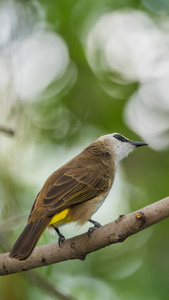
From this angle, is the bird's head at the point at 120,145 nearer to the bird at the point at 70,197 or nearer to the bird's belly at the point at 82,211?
the bird at the point at 70,197

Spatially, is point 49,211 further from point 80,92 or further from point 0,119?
point 80,92

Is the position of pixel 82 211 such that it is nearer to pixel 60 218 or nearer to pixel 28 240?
pixel 60 218

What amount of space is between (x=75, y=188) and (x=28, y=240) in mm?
877

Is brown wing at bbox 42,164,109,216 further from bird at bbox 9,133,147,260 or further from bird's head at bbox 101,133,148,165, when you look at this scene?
bird's head at bbox 101,133,148,165

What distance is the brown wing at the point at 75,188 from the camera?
415 cm

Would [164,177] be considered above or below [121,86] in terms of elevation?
below

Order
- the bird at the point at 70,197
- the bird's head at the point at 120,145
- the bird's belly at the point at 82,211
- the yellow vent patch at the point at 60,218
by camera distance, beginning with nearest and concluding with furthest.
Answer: the bird at the point at 70,197 < the yellow vent patch at the point at 60,218 < the bird's belly at the point at 82,211 < the bird's head at the point at 120,145

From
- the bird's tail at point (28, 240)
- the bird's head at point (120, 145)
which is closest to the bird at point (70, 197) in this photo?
the bird's tail at point (28, 240)

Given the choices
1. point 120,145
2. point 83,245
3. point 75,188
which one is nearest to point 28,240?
point 83,245

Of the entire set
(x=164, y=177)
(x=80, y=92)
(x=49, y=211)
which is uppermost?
(x=80, y=92)

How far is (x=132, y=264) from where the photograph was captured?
20.8 ft

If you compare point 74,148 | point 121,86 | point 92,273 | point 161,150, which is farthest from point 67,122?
point 92,273

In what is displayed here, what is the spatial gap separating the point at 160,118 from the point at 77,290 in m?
2.86

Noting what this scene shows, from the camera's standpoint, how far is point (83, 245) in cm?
379
